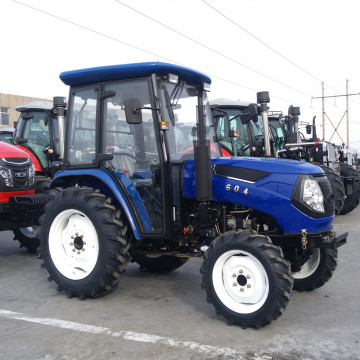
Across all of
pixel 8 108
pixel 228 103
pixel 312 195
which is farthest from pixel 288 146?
pixel 8 108

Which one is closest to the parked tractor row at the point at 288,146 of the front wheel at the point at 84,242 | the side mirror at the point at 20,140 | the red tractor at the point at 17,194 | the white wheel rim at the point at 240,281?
the side mirror at the point at 20,140

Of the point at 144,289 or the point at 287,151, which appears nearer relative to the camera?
the point at 144,289

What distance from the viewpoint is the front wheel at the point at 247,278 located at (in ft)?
13.2

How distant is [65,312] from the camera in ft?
15.5

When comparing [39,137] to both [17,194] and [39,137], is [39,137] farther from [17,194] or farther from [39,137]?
[17,194]

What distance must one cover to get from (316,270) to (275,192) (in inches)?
52.2

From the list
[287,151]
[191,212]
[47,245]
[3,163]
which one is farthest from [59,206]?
[287,151]

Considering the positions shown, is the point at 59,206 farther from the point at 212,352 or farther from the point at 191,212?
the point at 212,352

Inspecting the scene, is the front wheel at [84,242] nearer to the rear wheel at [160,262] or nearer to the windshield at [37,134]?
the rear wheel at [160,262]

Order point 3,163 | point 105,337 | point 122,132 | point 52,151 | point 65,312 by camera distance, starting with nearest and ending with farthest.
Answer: point 105,337 → point 65,312 → point 122,132 → point 3,163 → point 52,151

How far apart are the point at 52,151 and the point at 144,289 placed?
5401 mm

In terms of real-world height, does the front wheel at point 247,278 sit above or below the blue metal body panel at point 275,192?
below

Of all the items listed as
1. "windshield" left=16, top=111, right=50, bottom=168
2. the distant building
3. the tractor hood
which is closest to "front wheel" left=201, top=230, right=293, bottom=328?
the tractor hood

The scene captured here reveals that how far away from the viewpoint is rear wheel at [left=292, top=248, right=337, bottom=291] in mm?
5098
